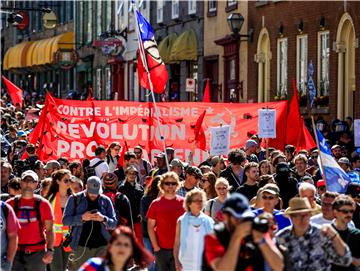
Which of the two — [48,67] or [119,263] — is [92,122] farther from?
[48,67]

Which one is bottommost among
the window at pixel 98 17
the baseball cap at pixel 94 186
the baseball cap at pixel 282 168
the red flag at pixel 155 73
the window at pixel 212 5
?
the baseball cap at pixel 94 186

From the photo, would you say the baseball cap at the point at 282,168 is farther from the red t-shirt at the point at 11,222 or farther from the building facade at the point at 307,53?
the building facade at the point at 307,53

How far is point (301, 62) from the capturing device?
116 ft

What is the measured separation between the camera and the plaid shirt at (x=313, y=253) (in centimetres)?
1128

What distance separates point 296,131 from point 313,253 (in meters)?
12.5

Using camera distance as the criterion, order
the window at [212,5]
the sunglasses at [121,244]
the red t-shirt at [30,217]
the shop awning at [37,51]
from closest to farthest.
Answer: the sunglasses at [121,244] < the red t-shirt at [30,217] < the window at [212,5] < the shop awning at [37,51]

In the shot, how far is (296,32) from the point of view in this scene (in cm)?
3541

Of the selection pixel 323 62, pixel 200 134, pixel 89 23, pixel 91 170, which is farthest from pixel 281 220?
pixel 89 23

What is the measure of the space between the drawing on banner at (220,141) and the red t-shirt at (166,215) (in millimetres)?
5266

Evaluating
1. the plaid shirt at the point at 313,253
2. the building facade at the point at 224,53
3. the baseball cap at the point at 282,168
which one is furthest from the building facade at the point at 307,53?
the plaid shirt at the point at 313,253

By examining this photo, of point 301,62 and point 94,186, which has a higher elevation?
point 301,62

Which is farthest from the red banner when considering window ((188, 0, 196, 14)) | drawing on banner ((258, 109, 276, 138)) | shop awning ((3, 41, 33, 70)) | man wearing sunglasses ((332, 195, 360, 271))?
shop awning ((3, 41, 33, 70))

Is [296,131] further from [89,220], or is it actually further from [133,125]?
[89,220]

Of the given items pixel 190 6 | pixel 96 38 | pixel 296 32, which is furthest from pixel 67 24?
pixel 296 32
